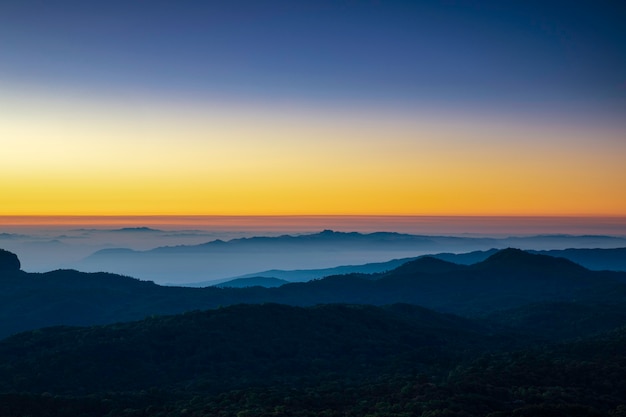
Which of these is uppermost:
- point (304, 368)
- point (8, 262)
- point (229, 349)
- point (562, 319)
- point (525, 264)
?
point (525, 264)

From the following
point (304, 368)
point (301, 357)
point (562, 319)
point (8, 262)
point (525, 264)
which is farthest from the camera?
point (525, 264)

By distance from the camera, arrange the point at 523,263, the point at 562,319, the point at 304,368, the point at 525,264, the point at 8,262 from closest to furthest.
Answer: the point at 304,368, the point at 562,319, the point at 8,262, the point at 525,264, the point at 523,263

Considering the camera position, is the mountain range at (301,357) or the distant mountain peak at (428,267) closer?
the mountain range at (301,357)

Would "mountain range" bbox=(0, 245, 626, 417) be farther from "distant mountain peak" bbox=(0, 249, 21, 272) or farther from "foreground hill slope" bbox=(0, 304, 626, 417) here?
"distant mountain peak" bbox=(0, 249, 21, 272)

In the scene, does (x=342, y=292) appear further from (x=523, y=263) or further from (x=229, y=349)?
(x=229, y=349)

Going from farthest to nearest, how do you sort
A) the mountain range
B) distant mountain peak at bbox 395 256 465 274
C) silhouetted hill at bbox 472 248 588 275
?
distant mountain peak at bbox 395 256 465 274 < silhouetted hill at bbox 472 248 588 275 < the mountain range

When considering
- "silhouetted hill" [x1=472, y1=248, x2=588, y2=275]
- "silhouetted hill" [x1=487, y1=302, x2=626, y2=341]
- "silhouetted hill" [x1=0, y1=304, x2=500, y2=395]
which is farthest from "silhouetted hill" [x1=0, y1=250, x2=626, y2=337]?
"silhouetted hill" [x1=0, y1=304, x2=500, y2=395]

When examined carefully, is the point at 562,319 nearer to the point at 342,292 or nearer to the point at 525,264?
the point at 342,292

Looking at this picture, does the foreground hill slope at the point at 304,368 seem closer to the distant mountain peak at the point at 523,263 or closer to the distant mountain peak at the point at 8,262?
the distant mountain peak at the point at 523,263

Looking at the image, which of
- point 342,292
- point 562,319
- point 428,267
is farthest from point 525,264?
point 562,319

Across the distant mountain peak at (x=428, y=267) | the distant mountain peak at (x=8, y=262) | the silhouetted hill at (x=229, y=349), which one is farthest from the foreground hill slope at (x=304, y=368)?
the distant mountain peak at (x=8, y=262)

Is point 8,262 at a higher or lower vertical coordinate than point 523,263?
lower

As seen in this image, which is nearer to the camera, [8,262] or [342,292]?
[342,292]
